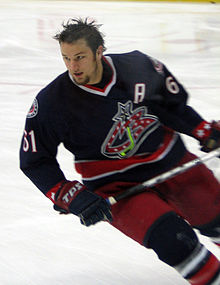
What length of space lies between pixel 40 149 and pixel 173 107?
39cm

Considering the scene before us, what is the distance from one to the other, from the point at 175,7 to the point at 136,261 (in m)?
5.26

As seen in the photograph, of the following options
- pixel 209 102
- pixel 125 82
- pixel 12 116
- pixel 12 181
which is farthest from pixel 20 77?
pixel 125 82

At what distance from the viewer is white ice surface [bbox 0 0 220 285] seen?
186 cm

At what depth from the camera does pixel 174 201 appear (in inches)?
63.5

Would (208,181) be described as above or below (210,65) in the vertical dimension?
above

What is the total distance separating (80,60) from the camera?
1.47 metres

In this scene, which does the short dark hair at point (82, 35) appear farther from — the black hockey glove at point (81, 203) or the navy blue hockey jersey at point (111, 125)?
the black hockey glove at point (81, 203)

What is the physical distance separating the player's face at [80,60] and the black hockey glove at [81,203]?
0.26m

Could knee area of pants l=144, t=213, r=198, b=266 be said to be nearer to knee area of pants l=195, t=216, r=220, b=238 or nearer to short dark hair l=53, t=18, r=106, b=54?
knee area of pants l=195, t=216, r=220, b=238

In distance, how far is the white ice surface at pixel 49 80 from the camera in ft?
6.09

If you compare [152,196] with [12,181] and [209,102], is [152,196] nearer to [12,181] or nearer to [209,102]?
[12,181]

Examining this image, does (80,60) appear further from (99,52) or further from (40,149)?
(40,149)

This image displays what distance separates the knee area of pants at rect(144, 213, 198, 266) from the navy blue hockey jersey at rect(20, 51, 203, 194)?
0.22 m

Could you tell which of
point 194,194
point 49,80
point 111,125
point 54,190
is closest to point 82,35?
point 111,125
